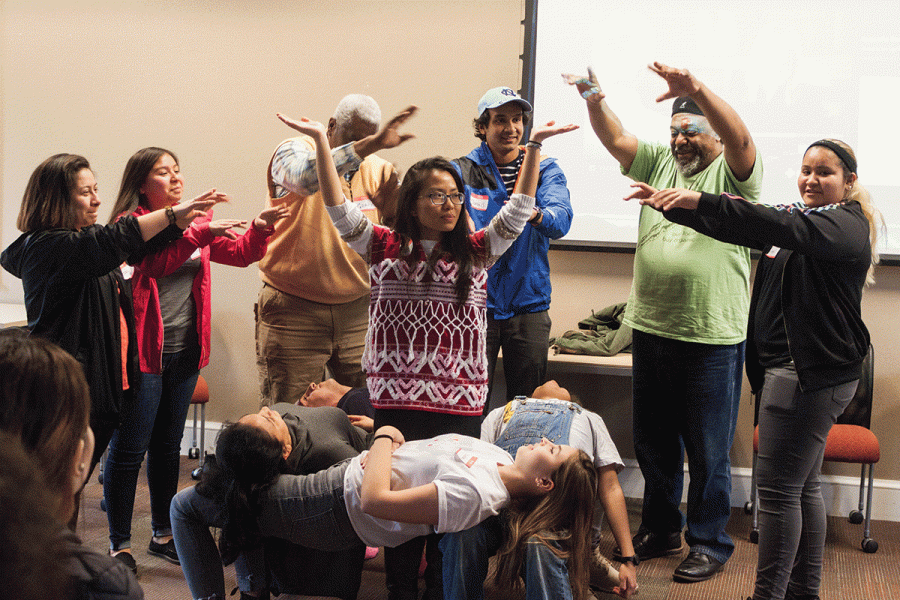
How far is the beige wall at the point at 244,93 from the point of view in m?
3.63

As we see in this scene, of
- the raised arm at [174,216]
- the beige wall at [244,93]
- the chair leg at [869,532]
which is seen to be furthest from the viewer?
the beige wall at [244,93]

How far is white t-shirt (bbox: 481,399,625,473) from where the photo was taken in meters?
2.40

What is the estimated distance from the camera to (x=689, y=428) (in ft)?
8.86

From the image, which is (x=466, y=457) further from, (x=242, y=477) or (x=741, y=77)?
(x=741, y=77)

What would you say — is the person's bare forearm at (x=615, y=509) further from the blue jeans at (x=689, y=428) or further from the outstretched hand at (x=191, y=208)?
the outstretched hand at (x=191, y=208)

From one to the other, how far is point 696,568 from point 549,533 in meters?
0.92

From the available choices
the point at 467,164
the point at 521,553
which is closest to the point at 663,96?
the point at 467,164

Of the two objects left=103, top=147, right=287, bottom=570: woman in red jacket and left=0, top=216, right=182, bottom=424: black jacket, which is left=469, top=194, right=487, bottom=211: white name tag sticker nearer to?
left=103, top=147, right=287, bottom=570: woman in red jacket

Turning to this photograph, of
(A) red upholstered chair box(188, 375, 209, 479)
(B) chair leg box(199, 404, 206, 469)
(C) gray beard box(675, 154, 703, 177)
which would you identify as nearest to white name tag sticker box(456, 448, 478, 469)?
(C) gray beard box(675, 154, 703, 177)

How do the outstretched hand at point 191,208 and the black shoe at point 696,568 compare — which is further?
the black shoe at point 696,568

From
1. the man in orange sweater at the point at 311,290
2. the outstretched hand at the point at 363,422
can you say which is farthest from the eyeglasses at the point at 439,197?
the outstretched hand at the point at 363,422

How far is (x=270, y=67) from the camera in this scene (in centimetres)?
386

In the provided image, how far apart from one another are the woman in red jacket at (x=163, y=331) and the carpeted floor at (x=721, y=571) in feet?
0.52

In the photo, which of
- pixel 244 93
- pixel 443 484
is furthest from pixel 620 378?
pixel 244 93
